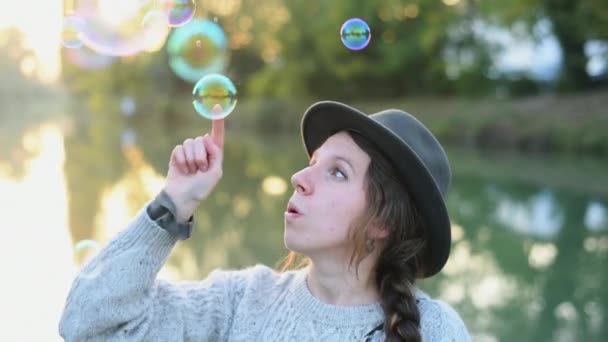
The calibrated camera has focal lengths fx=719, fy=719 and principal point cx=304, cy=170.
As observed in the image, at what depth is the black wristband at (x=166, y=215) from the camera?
151cm

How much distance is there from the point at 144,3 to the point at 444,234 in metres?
1.83

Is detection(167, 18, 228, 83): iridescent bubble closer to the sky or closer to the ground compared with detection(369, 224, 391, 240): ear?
closer to the sky

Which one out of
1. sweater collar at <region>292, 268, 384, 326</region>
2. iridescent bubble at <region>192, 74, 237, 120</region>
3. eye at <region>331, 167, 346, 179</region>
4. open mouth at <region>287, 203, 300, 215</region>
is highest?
iridescent bubble at <region>192, 74, 237, 120</region>

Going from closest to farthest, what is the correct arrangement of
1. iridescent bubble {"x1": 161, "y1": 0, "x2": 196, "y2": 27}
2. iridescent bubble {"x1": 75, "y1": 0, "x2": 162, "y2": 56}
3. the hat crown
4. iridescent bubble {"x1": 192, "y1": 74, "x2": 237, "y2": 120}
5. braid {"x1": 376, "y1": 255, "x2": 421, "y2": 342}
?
braid {"x1": 376, "y1": 255, "x2": 421, "y2": 342}
the hat crown
iridescent bubble {"x1": 192, "y1": 74, "x2": 237, "y2": 120}
iridescent bubble {"x1": 161, "y1": 0, "x2": 196, "y2": 27}
iridescent bubble {"x1": 75, "y1": 0, "x2": 162, "y2": 56}

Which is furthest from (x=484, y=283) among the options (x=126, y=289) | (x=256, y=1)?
(x=256, y=1)

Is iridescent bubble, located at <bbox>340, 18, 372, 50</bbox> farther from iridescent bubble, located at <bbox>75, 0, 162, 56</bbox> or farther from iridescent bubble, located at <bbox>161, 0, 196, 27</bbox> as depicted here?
iridescent bubble, located at <bbox>75, 0, 162, 56</bbox>

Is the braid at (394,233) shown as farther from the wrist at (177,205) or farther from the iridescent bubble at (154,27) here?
the iridescent bubble at (154,27)

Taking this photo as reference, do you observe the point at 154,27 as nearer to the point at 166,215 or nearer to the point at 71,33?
the point at 71,33

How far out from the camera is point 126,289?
57.9 inches

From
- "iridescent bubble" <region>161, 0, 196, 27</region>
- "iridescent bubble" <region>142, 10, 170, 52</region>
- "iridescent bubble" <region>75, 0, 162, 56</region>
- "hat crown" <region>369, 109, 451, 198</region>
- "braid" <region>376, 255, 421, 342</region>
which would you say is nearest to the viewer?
"braid" <region>376, 255, 421, 342</region>

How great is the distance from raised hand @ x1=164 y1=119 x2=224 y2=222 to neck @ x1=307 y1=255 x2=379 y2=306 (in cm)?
29

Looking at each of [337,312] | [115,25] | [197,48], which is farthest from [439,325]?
[115,25]

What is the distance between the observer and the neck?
1562mm

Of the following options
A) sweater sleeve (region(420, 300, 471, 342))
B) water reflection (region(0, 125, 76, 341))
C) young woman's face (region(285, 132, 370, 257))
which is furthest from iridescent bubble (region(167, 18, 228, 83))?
water reflection (region(0, 125, 76, 341))
